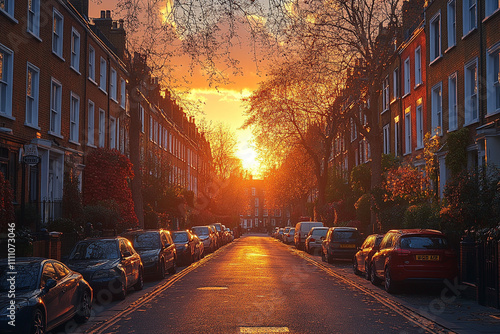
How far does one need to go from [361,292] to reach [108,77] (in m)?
21.5

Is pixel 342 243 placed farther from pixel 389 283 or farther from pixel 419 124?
pixel 389 283

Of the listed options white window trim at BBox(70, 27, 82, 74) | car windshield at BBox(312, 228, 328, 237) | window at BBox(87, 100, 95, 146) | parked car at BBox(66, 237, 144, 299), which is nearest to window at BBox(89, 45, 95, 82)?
window at BBox(87, 100, 95, 146)

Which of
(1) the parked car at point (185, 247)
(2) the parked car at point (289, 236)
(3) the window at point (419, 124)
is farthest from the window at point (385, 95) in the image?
(2) the parked car at point (289, 236)

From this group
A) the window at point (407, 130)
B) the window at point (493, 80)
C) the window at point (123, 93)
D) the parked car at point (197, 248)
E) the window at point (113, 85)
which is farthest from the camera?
the window at point (123, 93)

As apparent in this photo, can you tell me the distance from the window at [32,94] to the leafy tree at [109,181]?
6.74m

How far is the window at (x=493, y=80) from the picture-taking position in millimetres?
19719

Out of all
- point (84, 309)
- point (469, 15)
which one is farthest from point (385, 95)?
point (84, 309)

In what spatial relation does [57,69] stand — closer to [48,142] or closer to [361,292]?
[48,142]

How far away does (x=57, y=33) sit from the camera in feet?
78.2

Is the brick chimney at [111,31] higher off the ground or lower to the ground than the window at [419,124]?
higher

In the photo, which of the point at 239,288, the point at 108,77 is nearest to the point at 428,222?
the point at 239,288

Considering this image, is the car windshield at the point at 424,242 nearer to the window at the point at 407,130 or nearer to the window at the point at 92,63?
the window at the point at 407,130

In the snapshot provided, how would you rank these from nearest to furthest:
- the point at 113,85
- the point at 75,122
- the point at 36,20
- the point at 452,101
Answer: the point at 36,20
the point at 452,101
the point at 75,122
the point at 113,85

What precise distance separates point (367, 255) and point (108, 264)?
332 inches
